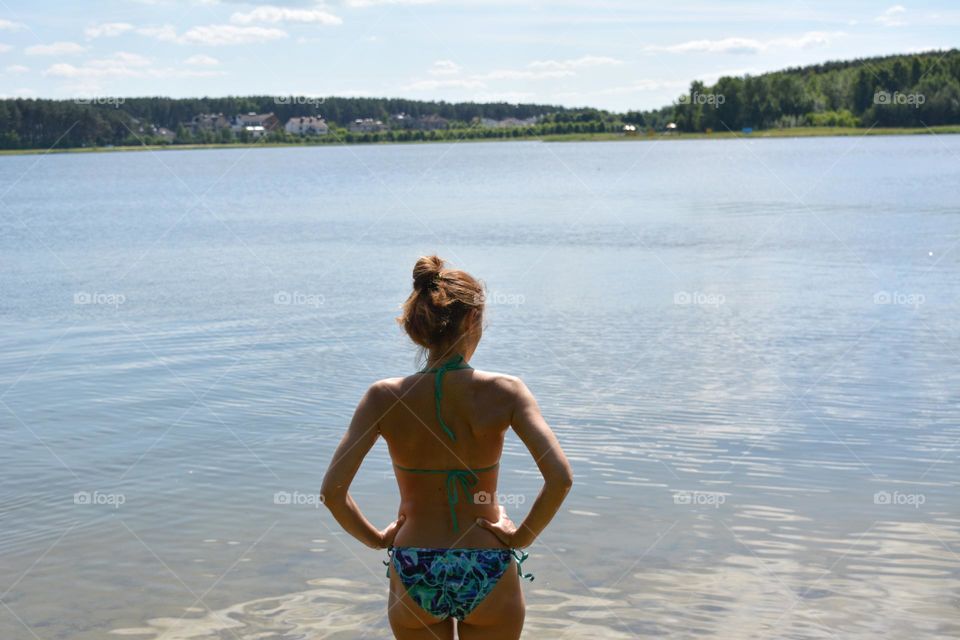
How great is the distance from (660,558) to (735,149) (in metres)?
91.4

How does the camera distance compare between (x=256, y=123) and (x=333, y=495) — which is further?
(x=256, y=123)

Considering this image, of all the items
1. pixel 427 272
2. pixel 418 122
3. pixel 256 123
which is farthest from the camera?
pixel 418 122

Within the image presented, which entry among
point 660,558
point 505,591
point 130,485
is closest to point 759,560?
point 660,558

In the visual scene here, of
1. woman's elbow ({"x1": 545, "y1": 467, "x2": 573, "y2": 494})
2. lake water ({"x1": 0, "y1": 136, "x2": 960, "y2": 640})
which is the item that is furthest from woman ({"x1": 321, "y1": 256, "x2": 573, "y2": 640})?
lake water ({"x1": 0, "y1": 136, "x2": 960, "y2": 640})

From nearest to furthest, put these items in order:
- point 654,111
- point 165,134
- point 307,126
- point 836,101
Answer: point 836,101 → point 165,134 → point 307,126 → point 654,111

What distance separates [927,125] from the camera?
11312 centimetres

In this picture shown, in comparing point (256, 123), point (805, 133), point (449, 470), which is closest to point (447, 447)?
point (449, 470)

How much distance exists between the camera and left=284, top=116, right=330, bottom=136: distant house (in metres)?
114

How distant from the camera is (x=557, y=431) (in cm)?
956

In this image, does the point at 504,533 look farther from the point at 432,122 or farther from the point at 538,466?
the point at 432,122

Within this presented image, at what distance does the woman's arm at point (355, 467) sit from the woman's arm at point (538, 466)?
39cm

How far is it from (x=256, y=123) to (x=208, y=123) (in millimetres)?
5669

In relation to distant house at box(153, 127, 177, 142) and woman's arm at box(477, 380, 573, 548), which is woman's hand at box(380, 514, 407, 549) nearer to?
woman's arm at box(477, 380, 573, 548)

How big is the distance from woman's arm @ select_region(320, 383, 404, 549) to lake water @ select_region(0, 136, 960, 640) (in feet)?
8.00
